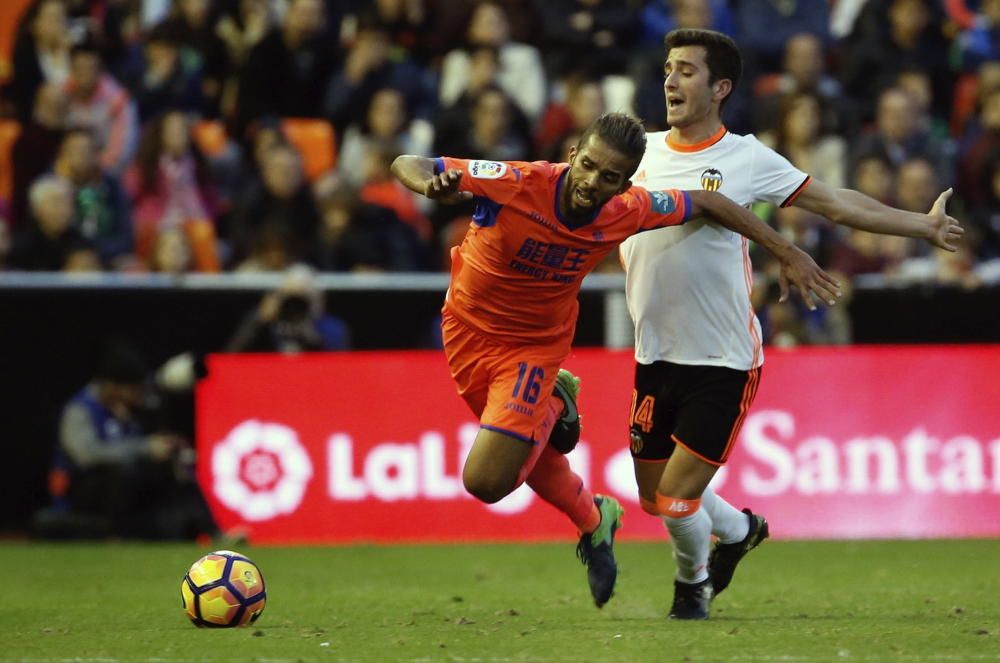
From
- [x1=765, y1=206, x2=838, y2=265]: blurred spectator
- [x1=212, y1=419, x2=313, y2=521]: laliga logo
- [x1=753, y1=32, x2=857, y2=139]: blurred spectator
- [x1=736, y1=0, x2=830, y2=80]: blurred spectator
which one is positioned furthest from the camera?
[x1=736, y1=0, x2=830, y2=80]: blurred spectator

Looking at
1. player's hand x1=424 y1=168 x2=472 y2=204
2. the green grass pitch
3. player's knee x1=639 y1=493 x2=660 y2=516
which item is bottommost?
the green grass pitch

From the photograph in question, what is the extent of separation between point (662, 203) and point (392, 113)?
7.53 meters

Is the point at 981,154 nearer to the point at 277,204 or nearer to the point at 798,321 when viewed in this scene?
the point at 798,321

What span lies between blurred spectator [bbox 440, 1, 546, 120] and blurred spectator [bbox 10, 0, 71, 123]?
10.9ft

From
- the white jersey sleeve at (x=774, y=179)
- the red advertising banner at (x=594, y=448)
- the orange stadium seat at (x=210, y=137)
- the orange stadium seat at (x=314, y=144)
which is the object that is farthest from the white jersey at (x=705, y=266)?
the orange stadium seat at (x=210, y=137)

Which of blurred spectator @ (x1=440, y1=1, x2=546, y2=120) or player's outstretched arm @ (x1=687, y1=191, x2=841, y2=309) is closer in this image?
player's outstretched arm @ (x1=687, y1=191, x2=841, y2=309)

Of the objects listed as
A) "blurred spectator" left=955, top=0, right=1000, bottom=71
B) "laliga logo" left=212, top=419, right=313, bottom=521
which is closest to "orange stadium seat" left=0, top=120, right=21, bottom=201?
"laliga logo" left=212, top=419, right=313, bottom=521

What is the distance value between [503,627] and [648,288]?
1.60 meters

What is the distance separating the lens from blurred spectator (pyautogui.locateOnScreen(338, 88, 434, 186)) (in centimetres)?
1483

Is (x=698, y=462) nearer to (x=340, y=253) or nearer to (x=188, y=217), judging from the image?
(x=340, y=253)

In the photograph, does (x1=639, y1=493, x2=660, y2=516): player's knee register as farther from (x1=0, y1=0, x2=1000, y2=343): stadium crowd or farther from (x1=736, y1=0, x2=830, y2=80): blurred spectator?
(x1=736, y1=0, x2=830, y2=80): blurred spectator

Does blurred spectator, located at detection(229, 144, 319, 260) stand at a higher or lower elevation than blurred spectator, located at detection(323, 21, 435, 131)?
lower

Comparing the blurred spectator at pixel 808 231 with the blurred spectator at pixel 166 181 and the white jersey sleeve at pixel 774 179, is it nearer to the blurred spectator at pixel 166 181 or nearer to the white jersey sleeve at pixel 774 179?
the blurred spectator at pixel 166 181

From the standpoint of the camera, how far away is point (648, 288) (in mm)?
7941
